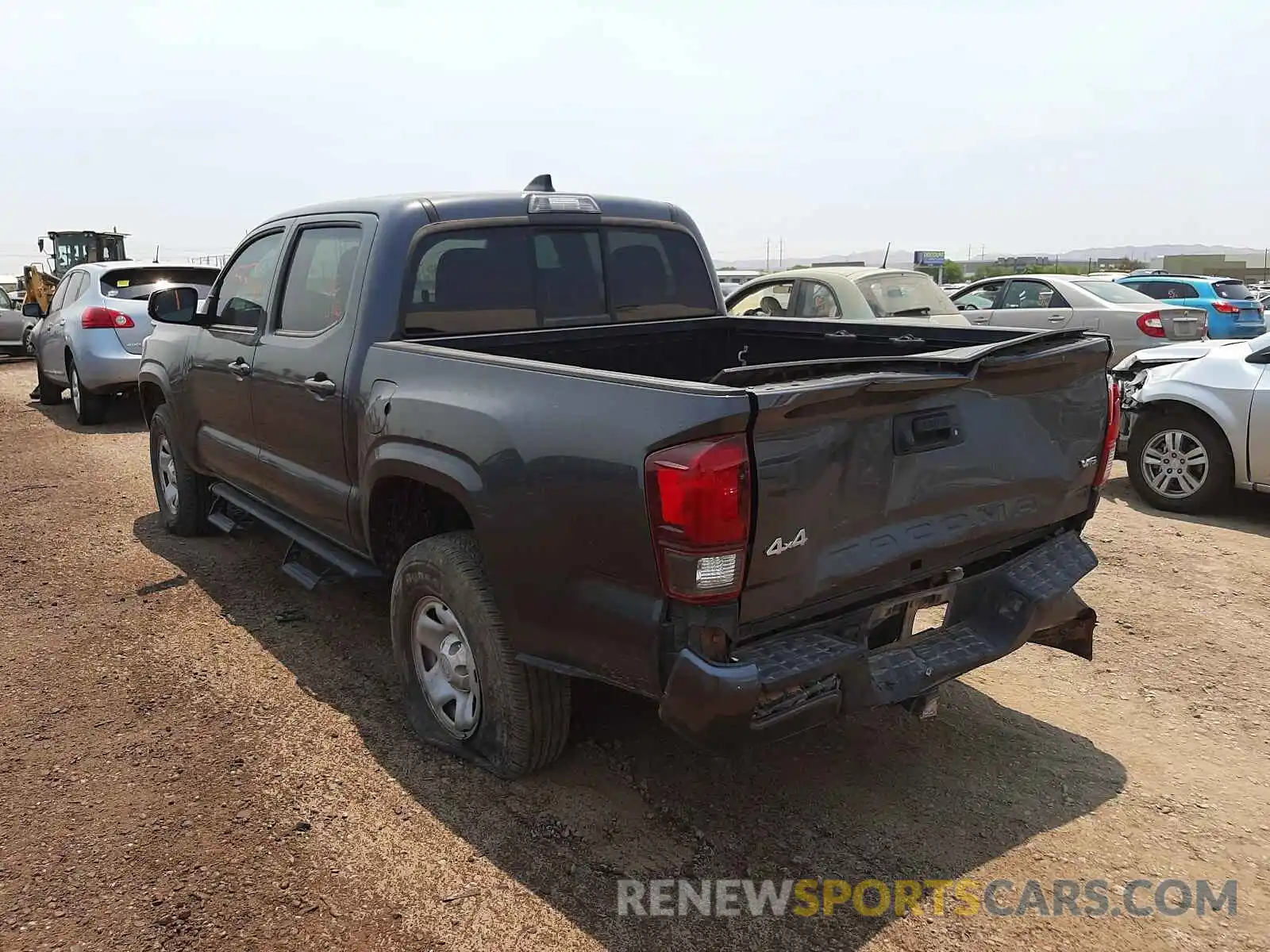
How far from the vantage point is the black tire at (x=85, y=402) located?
10.7 m

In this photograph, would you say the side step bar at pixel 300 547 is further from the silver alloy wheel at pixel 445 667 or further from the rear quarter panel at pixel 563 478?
the rear quarter panel at pixel 563 478

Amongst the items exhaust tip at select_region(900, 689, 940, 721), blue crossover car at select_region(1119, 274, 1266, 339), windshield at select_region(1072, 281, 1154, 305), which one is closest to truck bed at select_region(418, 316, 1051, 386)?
exhaust tip at select_region(900, 689, 940, 721)

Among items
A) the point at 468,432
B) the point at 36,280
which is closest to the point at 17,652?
the point at 468,432

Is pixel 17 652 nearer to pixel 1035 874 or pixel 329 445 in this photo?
pixel 329 445


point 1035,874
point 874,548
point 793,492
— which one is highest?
point 793,492

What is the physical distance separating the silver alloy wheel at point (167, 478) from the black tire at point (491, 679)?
11.5ft

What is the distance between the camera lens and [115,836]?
10.3ft

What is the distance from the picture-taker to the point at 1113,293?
38.8 ft

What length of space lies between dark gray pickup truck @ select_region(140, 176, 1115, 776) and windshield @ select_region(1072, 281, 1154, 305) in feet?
28.2

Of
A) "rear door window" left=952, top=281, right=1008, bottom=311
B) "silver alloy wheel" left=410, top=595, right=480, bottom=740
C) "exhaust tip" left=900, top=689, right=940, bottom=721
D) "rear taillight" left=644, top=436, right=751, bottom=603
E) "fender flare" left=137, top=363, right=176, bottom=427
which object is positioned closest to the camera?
"rear taillight" left=644, top=436, right=751, bottom=603

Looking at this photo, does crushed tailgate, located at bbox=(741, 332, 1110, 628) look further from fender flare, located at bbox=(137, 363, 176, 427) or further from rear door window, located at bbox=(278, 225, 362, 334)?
fender flare, located at bbox=(137, 363, 176, 427)

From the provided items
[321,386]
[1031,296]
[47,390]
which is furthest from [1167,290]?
[47,390]

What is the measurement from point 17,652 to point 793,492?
3.93 m

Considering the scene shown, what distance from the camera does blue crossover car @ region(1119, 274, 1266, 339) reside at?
13.6 meters
